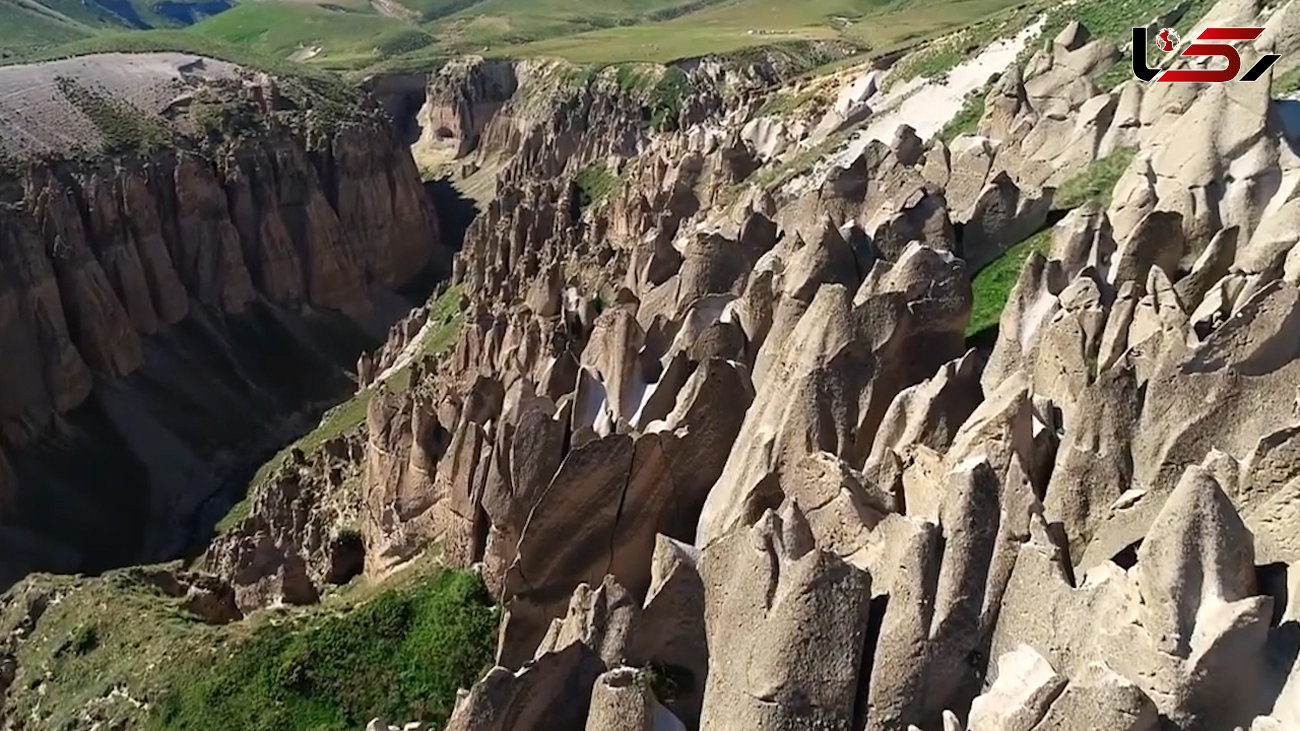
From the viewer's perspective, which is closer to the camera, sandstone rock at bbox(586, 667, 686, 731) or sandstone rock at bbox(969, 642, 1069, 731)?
sandstone rock at bbox(969, 642, 1069, 731)

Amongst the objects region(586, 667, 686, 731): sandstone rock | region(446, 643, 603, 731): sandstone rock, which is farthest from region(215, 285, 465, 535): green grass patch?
region(586, 667, 686, 731): sandstone rock

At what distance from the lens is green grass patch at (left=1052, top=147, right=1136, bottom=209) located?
2722cm

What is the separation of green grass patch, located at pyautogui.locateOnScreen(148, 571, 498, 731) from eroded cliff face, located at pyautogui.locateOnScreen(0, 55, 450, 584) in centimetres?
2803

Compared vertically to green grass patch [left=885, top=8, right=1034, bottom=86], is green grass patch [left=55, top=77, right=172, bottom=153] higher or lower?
higher

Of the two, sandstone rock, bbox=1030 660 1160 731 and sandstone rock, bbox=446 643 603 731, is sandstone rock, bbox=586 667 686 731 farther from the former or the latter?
sandstone rock, bbox=1030 660 1160 731

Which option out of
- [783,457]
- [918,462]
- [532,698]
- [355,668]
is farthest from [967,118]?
[532,698]

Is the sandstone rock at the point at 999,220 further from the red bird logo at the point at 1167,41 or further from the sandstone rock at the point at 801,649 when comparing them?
the sandstone rock at the point at 801,649

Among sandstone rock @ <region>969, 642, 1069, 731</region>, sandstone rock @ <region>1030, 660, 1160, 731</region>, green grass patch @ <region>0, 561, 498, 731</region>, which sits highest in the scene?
sandstone rock @ <region>1030, 660, 1160, 731</region>

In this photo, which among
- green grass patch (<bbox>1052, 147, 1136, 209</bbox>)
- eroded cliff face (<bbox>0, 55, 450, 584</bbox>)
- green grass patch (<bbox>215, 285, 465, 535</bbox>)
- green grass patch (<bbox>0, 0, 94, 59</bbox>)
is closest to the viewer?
green grass patch (<bbox>1052, 147, 1136, 209</bbox>)

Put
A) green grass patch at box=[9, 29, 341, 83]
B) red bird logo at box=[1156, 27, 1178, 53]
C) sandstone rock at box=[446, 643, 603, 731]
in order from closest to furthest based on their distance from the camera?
1. sandstone rock at box=[446, 643, 603, 731]
2. red bird logo at box=[1156, 27, 1178, 53]
3. green grass patch at box=[9, 29, 341, 83]

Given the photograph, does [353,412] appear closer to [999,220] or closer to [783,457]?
[999,220]

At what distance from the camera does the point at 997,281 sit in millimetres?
25453

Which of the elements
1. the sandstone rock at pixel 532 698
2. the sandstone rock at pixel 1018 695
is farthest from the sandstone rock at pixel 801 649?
the sandstone rock at pixel 532 698

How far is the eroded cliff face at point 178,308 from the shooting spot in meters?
54.0
